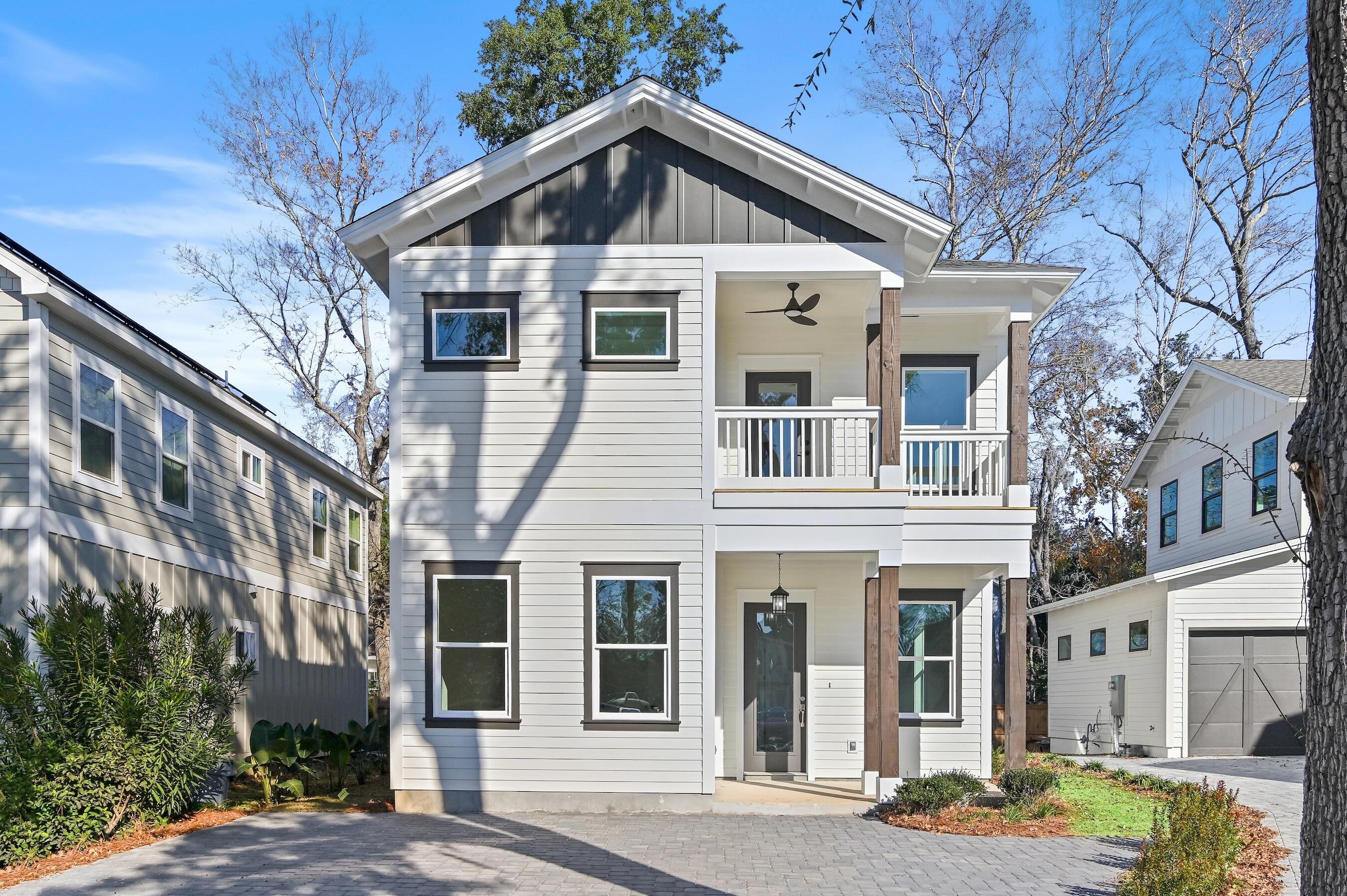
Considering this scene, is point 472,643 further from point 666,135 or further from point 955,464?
point 955,464

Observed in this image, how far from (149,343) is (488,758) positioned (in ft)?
20.4

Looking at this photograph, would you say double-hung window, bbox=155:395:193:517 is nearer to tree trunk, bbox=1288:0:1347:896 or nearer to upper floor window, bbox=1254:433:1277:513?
tree trunk, bbox=1288:0:1347:896

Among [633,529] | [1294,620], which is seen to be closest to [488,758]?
[633,529]

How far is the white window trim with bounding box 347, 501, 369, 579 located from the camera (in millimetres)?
20859

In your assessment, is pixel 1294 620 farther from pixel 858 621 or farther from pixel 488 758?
pixel 488 758

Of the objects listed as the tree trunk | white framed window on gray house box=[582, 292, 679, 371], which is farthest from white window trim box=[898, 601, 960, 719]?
the tree trunk

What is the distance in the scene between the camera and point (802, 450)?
1212 centimetres

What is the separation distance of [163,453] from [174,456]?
35 centimetres

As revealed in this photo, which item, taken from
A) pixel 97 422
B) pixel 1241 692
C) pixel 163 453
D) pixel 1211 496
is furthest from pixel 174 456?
pixel 1211 496

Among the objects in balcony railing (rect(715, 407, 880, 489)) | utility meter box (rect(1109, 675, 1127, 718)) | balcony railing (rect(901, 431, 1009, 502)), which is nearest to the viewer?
balcony railing (rect(715, 407, 880, 489))

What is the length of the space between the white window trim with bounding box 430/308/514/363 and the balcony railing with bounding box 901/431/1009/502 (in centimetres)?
460

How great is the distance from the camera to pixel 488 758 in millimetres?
11727

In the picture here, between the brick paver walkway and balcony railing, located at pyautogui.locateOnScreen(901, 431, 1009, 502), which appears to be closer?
the brick paver walkway

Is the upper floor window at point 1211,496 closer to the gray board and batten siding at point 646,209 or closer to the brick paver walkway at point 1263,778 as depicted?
the brick paver walkway at point 1263,778
